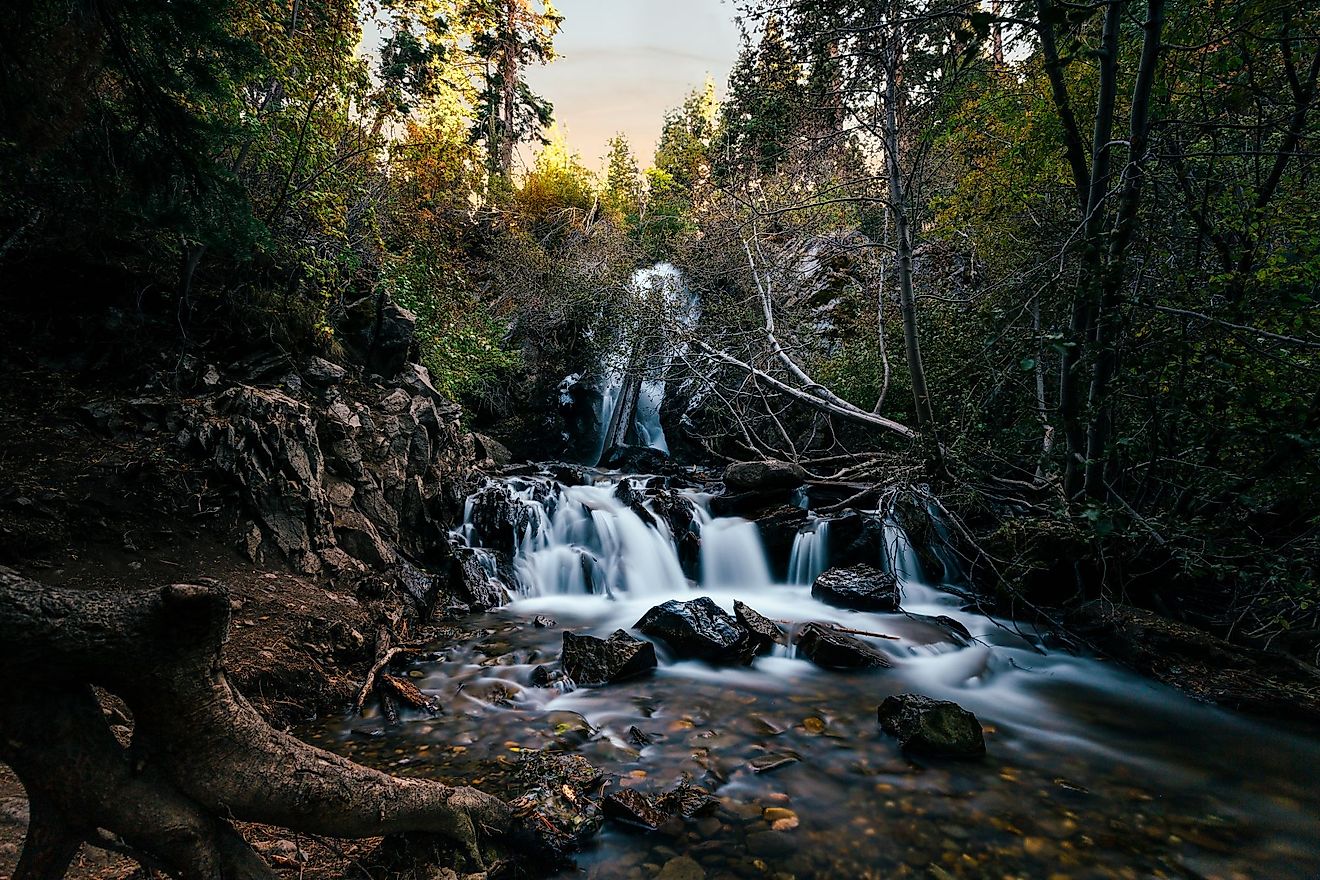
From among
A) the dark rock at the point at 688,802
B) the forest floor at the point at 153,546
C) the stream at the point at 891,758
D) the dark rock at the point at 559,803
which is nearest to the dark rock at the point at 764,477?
the stream at the point at 891,758

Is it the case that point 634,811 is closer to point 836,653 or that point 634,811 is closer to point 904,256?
point 836,653

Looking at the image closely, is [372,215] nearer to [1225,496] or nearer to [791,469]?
[791,469]

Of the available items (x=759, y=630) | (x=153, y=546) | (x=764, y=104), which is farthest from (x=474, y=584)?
(x=764, y=104)

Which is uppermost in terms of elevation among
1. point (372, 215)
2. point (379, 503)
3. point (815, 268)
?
point (815, 268)

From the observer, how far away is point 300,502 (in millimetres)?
5562

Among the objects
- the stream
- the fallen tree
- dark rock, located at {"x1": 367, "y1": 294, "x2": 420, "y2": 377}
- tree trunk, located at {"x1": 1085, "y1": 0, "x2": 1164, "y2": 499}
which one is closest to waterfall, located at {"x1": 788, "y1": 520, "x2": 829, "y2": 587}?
the stream

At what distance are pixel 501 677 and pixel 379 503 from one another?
2944mm

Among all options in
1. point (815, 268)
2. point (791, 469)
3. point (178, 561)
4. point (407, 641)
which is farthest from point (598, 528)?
point (815, 268)

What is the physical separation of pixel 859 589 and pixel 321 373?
7970 millimetres

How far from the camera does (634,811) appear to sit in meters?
3.10

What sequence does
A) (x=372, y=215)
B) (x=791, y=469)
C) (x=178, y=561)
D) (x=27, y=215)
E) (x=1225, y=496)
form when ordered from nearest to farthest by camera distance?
(x=178, y=561)
(x=1225, y=496)
(x=27, y=215)
(x=372, y=215)
(x=791, y=469)

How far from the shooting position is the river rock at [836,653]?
18.6 feet

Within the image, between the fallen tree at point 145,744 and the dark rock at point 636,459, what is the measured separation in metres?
12.5

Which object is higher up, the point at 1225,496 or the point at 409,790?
the point at 1225,496
